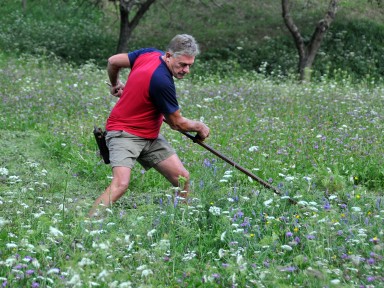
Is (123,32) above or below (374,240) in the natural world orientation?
below

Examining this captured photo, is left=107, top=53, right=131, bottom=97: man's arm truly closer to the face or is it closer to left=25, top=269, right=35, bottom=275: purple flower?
the face

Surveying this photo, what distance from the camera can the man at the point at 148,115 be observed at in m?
5.58

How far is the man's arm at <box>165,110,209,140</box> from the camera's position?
5660mm

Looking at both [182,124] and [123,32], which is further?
[123,32]

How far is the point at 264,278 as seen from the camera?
431cm

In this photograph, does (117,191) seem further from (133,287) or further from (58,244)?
(133,287)

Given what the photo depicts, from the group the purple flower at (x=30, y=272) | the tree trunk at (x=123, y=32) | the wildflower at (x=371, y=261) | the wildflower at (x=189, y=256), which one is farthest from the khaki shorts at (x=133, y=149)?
the tree trunk at (x=123, y=32)

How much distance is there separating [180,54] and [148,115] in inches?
23.8

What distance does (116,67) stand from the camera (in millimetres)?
6191

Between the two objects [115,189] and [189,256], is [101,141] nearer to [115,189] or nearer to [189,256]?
[115,189]

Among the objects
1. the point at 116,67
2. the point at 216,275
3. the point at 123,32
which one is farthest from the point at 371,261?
the point at 123,32

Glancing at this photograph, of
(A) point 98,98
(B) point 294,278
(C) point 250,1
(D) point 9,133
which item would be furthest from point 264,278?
(C) point 250,1

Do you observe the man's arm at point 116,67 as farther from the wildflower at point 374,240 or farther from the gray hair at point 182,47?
the wildflower at point 374,240

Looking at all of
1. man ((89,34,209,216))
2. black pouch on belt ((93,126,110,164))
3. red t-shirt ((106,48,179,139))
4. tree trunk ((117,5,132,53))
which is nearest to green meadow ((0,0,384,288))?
man ((89,34,209,216))
